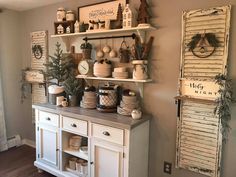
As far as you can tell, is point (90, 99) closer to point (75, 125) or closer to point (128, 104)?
point (75, 125)

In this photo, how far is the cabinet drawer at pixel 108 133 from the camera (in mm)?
1932

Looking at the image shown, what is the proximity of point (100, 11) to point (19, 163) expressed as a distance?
91.2 inches

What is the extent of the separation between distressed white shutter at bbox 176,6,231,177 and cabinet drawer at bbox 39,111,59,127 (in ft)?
4.47

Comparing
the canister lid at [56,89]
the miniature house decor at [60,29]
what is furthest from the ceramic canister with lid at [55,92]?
the miniature house decor at [60,29]

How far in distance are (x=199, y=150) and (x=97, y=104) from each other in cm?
116

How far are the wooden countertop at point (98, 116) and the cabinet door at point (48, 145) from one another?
24 centimetres

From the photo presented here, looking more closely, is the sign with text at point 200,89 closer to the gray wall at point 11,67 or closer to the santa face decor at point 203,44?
the santa face decor at point 203,44

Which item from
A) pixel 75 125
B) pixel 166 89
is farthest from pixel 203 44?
pixel 75 125

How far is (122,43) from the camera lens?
231 centimetres

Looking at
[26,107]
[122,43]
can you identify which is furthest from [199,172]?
[26,107]

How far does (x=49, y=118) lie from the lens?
2490mm

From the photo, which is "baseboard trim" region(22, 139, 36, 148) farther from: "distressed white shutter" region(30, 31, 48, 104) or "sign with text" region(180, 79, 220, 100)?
"sign with text" region(180, 79, 220, 100)

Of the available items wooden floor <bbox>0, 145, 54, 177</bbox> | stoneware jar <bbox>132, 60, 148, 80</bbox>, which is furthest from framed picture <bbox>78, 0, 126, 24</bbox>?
wooden floor <bbox>0, 145, 54, 177</bbox>

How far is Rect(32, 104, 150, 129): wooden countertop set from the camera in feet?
6.31
